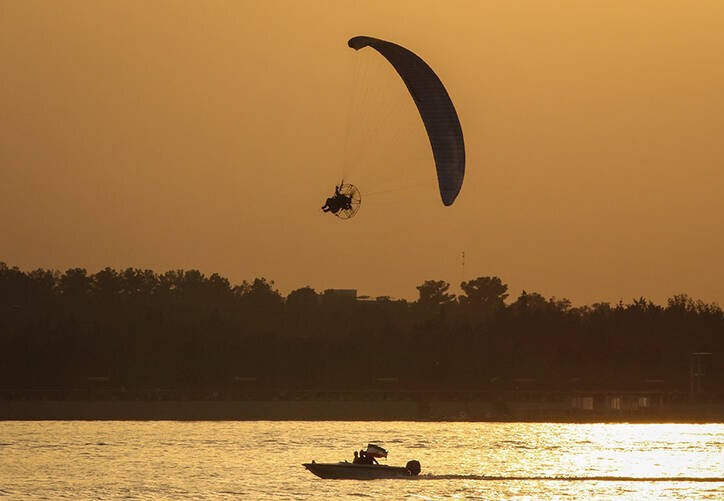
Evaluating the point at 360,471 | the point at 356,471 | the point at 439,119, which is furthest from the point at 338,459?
the point at 439,119

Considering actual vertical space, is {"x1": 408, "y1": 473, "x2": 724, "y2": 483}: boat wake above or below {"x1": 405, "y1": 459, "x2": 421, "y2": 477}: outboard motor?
above

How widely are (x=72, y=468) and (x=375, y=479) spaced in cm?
2423

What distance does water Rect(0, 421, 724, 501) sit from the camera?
11581 centimetres

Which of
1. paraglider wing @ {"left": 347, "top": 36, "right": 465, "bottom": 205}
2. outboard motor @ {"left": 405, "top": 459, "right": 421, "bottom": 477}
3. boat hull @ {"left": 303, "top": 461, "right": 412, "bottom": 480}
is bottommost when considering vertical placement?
boat hull @ {"left": 303, "top": 461, "right": 412, "bottom": 480}

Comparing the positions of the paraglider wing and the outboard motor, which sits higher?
the paraglider wing

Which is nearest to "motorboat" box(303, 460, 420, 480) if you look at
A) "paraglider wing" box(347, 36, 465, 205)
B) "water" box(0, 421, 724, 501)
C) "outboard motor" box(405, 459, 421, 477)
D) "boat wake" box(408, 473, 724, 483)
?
"outboard motor" box(405, 459, 421, 477)

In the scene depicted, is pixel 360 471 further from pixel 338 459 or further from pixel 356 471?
pixel 338 459

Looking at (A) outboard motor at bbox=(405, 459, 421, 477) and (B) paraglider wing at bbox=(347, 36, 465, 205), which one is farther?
(A) outboard motor at bbox=(405, 459, 421, 477)

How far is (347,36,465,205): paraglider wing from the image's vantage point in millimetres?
108875

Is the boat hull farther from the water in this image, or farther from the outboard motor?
the water

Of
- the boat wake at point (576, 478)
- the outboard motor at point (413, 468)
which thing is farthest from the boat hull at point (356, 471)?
the boat wake at point (576, 478)

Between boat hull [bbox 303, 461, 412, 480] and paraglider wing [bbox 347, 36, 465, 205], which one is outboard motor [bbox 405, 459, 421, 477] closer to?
boat hull [bbox 303, 461, 412, 480]

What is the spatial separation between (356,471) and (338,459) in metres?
28.9

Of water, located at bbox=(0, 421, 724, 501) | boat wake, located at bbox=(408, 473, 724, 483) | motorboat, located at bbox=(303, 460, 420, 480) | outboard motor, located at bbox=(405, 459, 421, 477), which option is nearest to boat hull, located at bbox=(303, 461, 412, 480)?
motorboat, located at bbox=(303, 460, 420, 480)
